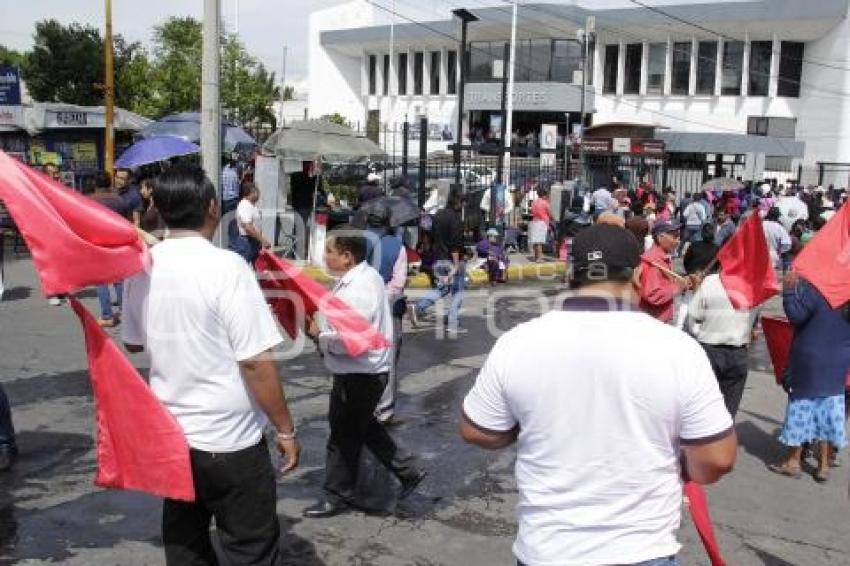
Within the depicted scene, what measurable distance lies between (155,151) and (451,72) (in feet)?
147

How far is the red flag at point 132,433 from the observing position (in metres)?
3.11

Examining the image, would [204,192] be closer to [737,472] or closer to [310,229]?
[737,472]

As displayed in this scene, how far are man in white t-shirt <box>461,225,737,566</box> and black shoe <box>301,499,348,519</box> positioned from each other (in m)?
2.77

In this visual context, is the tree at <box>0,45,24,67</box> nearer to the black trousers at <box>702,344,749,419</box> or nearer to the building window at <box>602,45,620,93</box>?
the building window at <box>602,45,620,93</box>

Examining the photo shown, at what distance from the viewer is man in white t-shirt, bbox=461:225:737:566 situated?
7.59 ft

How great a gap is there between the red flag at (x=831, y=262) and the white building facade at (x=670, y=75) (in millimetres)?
28417

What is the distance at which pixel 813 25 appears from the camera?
42.2 m

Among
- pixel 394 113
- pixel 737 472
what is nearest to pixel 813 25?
pixel 394 113

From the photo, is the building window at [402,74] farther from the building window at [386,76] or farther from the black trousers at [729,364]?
the black trousers at [729,364]

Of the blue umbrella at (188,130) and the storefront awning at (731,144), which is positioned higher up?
the storefront awning at (731,144)

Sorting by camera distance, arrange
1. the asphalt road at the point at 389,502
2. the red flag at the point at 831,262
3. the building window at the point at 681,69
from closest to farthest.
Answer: the asphalt road at the point at 389,502 → the red flag at the point at 831,262 → the building window at the point at 681,69

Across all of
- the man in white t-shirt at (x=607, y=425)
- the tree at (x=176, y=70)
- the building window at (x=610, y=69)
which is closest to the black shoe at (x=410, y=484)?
the man in white t-shirt at (x=607, y=425)

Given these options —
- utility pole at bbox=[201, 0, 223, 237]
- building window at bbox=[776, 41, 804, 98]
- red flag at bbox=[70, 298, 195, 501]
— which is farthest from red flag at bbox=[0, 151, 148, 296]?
building window at bbox=[776, 41, 804, 98]

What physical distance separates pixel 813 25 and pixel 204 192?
45144 mm
